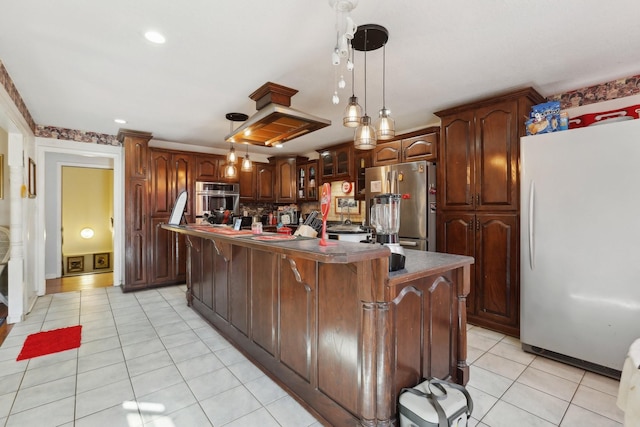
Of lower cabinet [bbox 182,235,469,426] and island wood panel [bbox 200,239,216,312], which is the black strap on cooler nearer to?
lower cabinet [bbox 182,235,469,426]

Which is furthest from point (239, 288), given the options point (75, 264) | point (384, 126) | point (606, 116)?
point (75, 264)

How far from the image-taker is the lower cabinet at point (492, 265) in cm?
293

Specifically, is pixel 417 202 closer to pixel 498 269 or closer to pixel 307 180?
pixel 498 269

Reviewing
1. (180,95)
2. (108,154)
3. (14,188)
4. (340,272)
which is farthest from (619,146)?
(108,154)

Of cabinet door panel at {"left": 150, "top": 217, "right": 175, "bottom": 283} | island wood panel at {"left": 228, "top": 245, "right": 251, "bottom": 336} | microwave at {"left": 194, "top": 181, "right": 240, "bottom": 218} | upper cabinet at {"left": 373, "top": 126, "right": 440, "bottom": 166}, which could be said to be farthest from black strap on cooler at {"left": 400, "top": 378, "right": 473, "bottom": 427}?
cabinet door panel at {"left": 150, "top": 217, "right": 175, "bottom": 283}

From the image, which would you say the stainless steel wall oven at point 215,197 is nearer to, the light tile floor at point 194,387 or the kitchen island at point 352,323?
the light tile floor at point 194,387

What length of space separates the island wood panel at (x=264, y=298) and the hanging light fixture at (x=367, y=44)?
3.60 ft

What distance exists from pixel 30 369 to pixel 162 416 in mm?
1444

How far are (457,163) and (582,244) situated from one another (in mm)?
1407

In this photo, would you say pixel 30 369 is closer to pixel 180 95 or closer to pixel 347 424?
pixel 347 424

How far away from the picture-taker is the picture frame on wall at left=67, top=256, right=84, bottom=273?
6039 millimetres

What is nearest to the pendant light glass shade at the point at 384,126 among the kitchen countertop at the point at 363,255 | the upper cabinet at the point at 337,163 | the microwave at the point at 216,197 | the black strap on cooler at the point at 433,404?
the kitchen countertop at the point at 363,255

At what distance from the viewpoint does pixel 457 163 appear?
3.34 metres

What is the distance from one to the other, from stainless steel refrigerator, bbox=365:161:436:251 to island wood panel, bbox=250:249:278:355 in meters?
2.01
